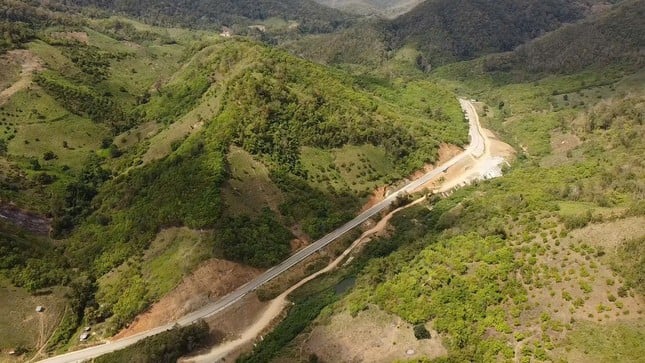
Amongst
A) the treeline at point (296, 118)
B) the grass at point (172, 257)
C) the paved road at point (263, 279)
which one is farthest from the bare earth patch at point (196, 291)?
the treeline at point (296, 118)

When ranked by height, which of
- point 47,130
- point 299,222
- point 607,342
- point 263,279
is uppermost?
point 47,130

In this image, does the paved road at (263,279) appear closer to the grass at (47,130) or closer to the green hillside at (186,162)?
the green hillside at (186,162)

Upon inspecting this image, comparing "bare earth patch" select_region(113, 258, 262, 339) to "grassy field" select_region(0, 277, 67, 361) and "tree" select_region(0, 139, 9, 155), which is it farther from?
"tree" select_region(0, 139, 9, 155)

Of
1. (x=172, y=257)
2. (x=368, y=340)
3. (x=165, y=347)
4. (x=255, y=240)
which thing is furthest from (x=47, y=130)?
(x=368, y=340)

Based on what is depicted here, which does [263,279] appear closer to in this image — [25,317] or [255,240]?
[255,240]

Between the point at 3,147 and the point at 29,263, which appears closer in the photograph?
the point at 29,263

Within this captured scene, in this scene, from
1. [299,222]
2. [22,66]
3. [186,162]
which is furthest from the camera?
[22,66]
